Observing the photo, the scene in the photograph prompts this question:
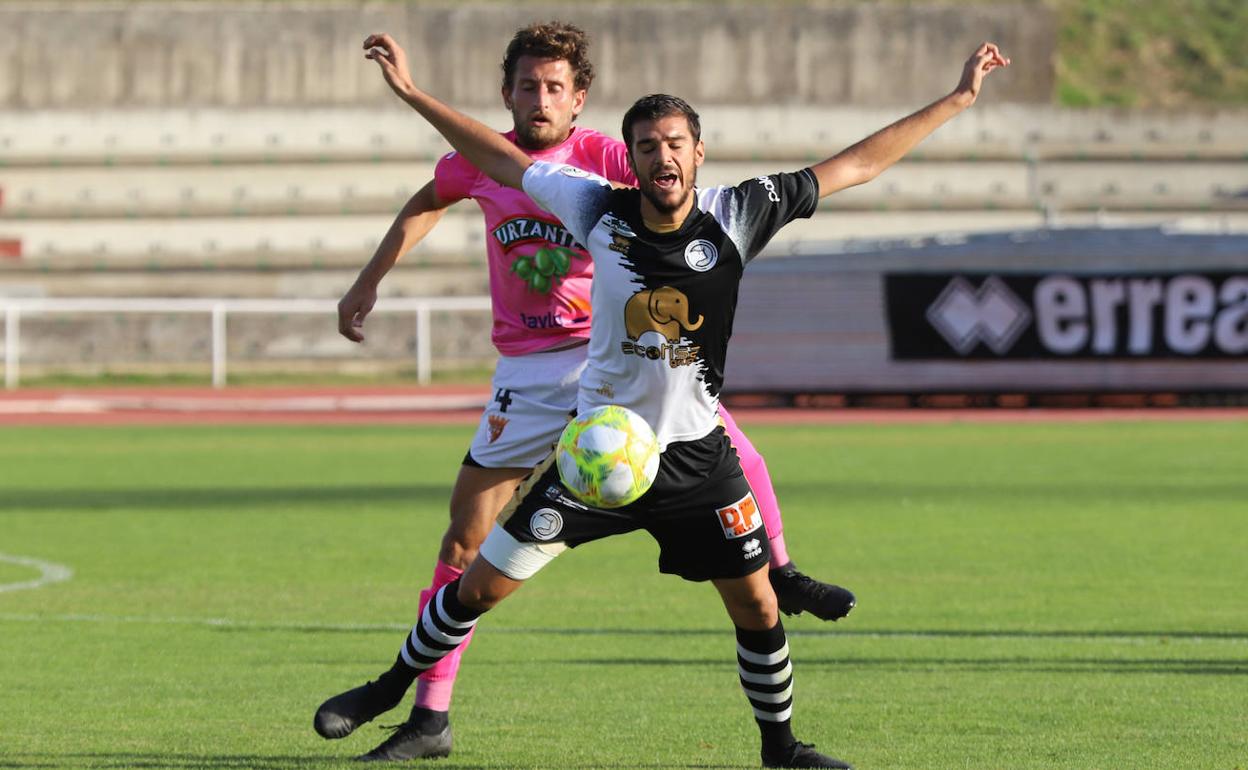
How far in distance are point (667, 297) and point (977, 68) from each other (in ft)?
4.72

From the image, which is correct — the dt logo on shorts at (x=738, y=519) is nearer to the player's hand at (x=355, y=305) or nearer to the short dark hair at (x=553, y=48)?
the short dark hair at (x=553, y=48)

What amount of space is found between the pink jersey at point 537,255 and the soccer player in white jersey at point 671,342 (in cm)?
59

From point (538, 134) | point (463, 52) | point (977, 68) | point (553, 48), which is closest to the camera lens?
point (977, 68)

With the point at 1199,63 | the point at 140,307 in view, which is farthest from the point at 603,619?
the point at 1199,63

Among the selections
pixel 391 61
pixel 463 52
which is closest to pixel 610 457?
pixel 391 61

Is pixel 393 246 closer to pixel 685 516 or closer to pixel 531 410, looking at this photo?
pixel 531 410

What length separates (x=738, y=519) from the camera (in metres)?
6.17

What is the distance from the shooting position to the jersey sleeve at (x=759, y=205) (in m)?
6.18

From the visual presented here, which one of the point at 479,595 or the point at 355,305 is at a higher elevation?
the point at 355,305

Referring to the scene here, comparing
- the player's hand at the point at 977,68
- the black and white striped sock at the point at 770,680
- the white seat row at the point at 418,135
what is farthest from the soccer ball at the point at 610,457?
the white seat row at the point at 418,135

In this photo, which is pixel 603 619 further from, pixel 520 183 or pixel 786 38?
pixel 786 38

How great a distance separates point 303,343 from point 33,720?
32364 mm

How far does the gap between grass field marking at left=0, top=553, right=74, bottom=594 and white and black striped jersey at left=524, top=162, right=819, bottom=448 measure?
6.66 m

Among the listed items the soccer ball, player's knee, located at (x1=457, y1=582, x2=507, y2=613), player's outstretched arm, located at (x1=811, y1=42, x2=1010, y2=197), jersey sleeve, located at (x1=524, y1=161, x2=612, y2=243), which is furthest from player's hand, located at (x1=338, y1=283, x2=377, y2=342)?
player's outstretched arm, located at (x1=811, y1=42, x2=1010, y2=197)
